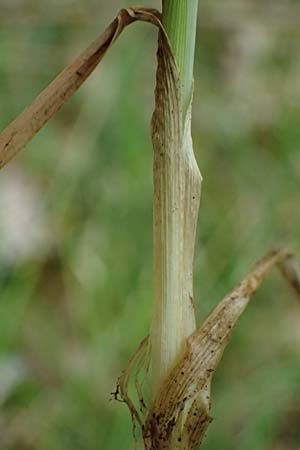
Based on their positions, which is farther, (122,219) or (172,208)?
(122,219)

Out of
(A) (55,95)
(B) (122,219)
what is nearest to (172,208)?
(A) (55,95)

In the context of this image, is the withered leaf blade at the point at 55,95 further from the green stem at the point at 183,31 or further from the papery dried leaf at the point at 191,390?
the papery dried leaf at the point at 191,390

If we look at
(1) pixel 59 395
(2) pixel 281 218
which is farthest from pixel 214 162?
(1) pixel 59 395

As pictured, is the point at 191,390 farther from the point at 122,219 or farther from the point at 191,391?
the point at 122,219

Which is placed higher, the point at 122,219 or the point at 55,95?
the point at 122,219

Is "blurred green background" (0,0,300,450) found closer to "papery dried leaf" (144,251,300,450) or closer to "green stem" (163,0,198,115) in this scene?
"papery dried leaf" (144,251,300,450)

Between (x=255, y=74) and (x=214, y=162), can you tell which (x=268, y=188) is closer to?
(x=214, y=162)
